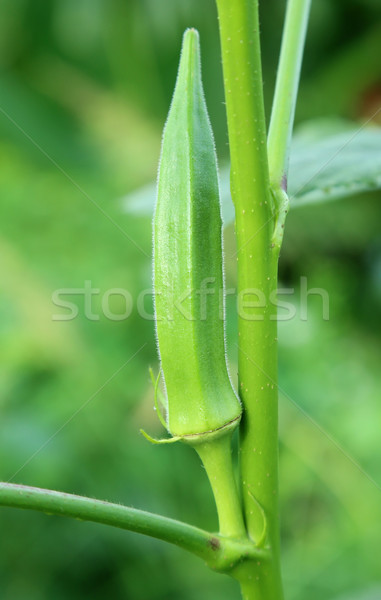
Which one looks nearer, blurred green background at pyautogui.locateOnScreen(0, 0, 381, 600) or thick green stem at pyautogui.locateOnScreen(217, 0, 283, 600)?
thick green stem at pyautogui.locateOnScreen(217, 0, 283, 600)

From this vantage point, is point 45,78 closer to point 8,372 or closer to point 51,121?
point 51,121

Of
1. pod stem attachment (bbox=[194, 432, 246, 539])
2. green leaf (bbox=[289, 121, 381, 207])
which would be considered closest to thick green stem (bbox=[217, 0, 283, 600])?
pod stem attachment (bbox=[194, 432, 246, 539])

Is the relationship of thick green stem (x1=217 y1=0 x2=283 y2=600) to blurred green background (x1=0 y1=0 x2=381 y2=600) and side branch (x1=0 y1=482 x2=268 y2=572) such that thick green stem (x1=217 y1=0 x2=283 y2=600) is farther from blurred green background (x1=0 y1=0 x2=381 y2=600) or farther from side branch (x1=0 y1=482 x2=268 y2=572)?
blurred green background (x1=0 y1=0 x2=381 y2=600)

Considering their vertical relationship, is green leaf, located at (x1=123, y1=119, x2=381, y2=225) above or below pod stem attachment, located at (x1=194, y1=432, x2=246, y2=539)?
above

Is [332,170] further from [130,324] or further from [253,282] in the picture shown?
[130,324]

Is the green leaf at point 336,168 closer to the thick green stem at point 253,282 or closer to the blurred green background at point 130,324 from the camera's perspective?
the thick green stem at point 253,282
